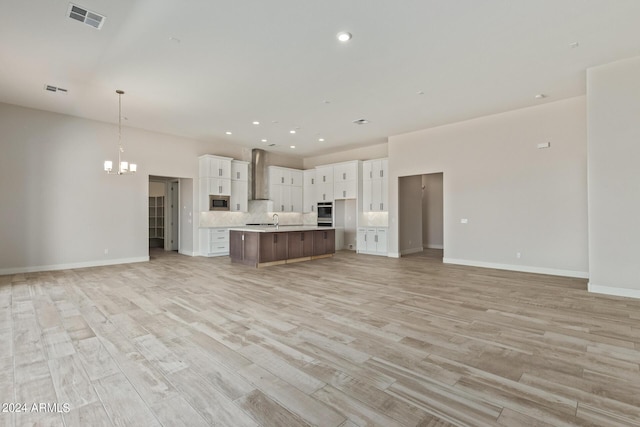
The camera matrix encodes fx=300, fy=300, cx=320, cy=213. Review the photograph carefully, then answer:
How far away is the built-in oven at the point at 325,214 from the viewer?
434 inches

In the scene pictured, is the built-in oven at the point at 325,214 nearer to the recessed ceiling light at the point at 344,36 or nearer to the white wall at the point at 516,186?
the white wall at the point at 516,186

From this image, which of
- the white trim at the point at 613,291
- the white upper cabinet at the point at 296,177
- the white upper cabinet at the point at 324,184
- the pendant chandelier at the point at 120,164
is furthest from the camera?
the white upper cabinet at the point at 296,177

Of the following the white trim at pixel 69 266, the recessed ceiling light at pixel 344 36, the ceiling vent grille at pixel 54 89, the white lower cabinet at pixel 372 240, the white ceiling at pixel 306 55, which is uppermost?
the ceiling vent grille at pixel 54 89

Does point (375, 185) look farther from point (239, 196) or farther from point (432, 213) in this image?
point (239, 196)

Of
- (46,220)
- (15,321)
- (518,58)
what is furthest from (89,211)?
(518,58)

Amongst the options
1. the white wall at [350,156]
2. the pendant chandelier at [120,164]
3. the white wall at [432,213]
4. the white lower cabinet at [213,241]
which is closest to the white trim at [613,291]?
the white wall at [432,213]

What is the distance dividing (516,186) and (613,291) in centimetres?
275

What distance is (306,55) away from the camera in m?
4.37

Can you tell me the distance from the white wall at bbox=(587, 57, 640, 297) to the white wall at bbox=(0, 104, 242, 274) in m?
9.72

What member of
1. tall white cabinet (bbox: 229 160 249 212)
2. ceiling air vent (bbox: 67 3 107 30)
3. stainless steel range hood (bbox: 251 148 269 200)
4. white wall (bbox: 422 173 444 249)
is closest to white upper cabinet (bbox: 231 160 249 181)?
tall white cabinet (bbox: 229 160 249 212)

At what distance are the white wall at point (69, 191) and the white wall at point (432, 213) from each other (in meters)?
9.05

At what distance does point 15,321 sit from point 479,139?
29.4 feet

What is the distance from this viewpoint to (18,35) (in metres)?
3.85

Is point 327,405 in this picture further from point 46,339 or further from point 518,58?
point 518,58
